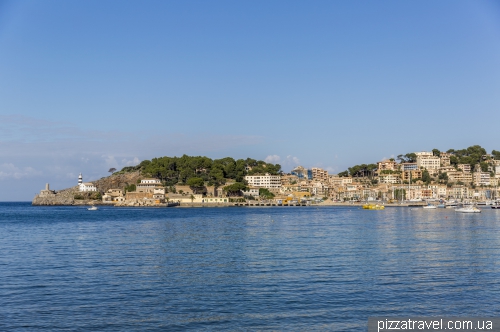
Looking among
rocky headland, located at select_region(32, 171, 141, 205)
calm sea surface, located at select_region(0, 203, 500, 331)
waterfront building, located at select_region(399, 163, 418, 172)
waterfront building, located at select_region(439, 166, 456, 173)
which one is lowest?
calm sea surface, located at select_region(0, 203, 500, 331)

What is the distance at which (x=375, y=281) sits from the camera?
16.7 metres

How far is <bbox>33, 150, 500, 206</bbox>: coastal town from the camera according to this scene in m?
124

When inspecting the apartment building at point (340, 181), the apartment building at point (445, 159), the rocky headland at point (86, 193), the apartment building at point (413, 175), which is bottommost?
the rocky headland at point (86, 193)

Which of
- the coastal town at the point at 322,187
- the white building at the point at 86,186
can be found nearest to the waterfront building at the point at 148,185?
the coastal town at the point at 322,187

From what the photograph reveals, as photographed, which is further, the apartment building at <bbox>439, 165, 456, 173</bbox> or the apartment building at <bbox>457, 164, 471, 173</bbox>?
the apartment building at <bbox>457, 164, 471, 173</bbox>

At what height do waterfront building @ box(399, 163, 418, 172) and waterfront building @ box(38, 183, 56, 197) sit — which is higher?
waterfront building @ box(399, 163, 418, 172)

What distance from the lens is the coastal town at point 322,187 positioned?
407ft

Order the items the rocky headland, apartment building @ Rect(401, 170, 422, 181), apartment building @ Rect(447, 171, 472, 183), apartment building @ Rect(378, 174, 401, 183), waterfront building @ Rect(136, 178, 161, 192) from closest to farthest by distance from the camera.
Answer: waterfront building @ Rect(136, 178, 161, 192)
the rocky headland
apartment building @ Rect(447, 171, 472, 183)
apartment building @ Rect(401, 170, 422, 181)
apartment building @ Rect(378, 174, 401, 183)

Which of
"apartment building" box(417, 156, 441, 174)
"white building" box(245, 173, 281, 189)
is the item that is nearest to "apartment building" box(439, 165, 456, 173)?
"apartment building" box(417, 156, 441, 174)

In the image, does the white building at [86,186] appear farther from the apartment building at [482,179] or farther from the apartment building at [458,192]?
the apartment building at [482,179]

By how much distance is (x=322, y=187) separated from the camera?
504 ft

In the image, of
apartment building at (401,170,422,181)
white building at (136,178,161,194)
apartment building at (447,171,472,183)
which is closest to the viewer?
white building at (136,178,161,194)

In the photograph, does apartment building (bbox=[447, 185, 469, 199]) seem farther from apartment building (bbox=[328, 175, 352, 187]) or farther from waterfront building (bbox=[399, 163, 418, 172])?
apartment building (bbox=[328, 175, 352, 187])

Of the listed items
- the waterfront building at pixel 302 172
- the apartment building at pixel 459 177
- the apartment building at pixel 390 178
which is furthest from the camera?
the waterfront building at pixel 302 172
